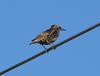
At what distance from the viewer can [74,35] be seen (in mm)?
8141

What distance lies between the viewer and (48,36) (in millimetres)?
14000

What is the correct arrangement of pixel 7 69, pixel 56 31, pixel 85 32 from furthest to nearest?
1. pixel 56 31
2. pixel 7 69
3. pixel 85 32

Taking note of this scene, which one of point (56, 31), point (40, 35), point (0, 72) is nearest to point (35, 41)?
point (40, 35)

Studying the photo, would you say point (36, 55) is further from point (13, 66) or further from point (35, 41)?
point (35, 41)

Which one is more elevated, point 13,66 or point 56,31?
point 56,31

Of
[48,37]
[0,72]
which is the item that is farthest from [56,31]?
[0,72]

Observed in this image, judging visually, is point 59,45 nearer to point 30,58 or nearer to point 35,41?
point 30,58

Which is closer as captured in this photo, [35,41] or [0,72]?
[0,72]

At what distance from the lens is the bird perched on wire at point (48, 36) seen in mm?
13469

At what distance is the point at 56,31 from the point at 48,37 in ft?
2.85

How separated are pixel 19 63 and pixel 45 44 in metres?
5.42

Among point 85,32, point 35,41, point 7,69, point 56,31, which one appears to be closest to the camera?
point 85,32

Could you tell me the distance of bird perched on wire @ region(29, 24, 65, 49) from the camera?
530 inches

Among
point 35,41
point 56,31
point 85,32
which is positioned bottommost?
point 85,32
